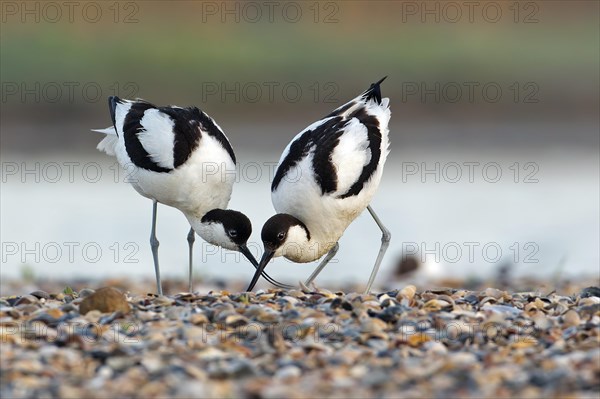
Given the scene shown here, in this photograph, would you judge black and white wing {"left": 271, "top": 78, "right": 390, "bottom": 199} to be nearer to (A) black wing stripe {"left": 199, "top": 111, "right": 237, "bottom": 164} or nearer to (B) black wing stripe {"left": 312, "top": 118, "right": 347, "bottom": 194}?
(B) black wing stripe {"left": 312, "top": 118, "right": 347, "bottom": 194}

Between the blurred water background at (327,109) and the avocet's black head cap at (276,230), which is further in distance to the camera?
the blurred water background at (327,109)

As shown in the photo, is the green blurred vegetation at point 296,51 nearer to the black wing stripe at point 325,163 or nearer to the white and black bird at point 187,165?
the white and black bird at point 187,165

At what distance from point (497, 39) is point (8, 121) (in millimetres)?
8406

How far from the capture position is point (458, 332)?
543cm

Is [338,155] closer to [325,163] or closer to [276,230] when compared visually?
[325,163]

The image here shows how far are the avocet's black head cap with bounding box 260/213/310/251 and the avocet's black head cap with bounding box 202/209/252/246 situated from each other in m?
0.19

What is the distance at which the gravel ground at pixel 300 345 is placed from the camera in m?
4.46

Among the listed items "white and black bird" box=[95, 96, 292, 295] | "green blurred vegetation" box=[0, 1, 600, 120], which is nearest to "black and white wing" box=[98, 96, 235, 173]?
"white and black bird" box=[95, 96, 292, 295]

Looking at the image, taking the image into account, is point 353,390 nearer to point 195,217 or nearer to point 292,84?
point 195,217

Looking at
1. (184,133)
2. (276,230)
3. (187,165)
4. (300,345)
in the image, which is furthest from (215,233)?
(300,345)

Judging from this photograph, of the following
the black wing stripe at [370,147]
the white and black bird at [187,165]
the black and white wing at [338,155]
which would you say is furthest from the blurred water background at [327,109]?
the black and white wing at [338,155]

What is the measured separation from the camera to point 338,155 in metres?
7.34

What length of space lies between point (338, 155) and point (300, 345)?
7.81 ft

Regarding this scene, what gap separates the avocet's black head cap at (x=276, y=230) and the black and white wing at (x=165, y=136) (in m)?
0.90
